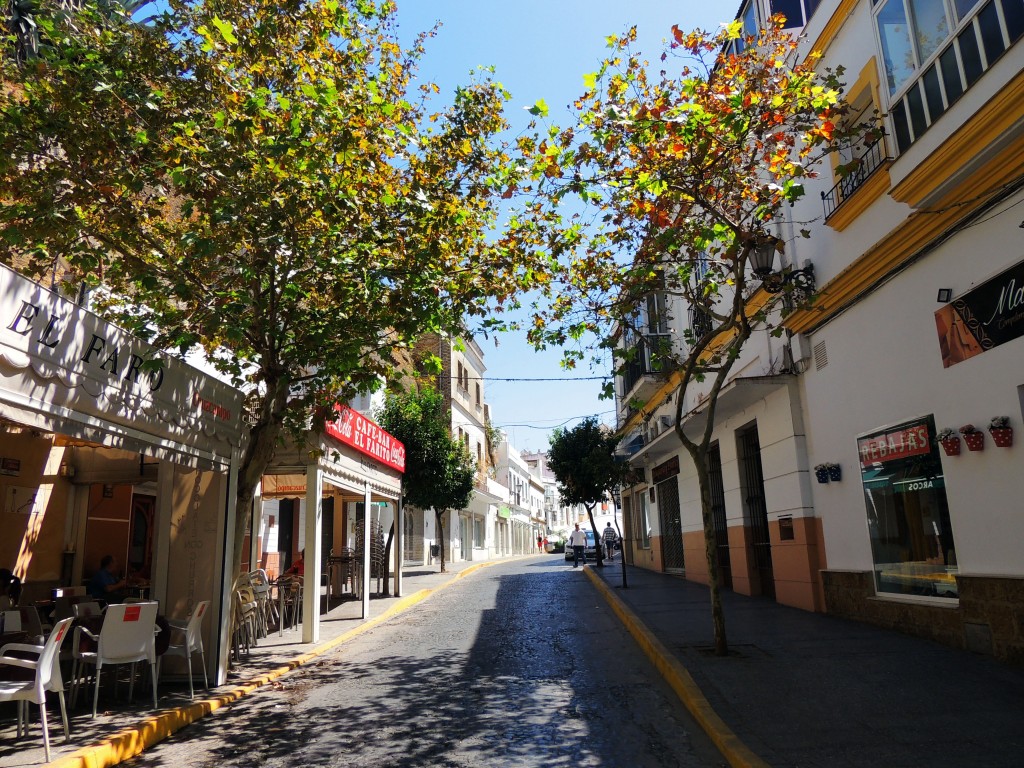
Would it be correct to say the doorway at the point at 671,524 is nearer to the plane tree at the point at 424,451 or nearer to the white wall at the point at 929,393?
the plane tree at the point at 424,451

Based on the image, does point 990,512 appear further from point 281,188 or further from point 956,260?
point 281,188

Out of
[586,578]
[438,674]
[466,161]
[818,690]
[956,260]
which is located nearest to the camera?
[818,690]

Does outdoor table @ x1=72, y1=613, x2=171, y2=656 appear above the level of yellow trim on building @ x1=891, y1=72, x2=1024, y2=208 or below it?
below

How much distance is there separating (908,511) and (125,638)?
891 centimetres

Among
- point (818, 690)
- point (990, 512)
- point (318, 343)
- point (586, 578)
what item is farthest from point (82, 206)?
point (586, 578)

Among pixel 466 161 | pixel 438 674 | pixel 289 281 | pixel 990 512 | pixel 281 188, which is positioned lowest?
pixel 438 674

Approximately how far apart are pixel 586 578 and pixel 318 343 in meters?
16.7

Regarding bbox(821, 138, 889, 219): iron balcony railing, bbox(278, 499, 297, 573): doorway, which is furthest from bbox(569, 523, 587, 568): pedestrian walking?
bbox(821, 138, 889, 219): iron balcony railing

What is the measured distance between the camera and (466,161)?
8.91 metres

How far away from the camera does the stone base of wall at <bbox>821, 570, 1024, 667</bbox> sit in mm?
6926

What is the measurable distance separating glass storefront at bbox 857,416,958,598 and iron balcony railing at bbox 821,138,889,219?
3.29 meters

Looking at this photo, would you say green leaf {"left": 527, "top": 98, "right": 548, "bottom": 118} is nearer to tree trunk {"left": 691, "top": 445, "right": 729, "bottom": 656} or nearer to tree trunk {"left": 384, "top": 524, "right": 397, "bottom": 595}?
tree trunk {"left": 691, "top": 445, "right": 729, "bottom": 656}

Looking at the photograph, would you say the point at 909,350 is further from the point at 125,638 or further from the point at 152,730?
the point at 125,638

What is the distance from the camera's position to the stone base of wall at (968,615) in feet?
22.7
